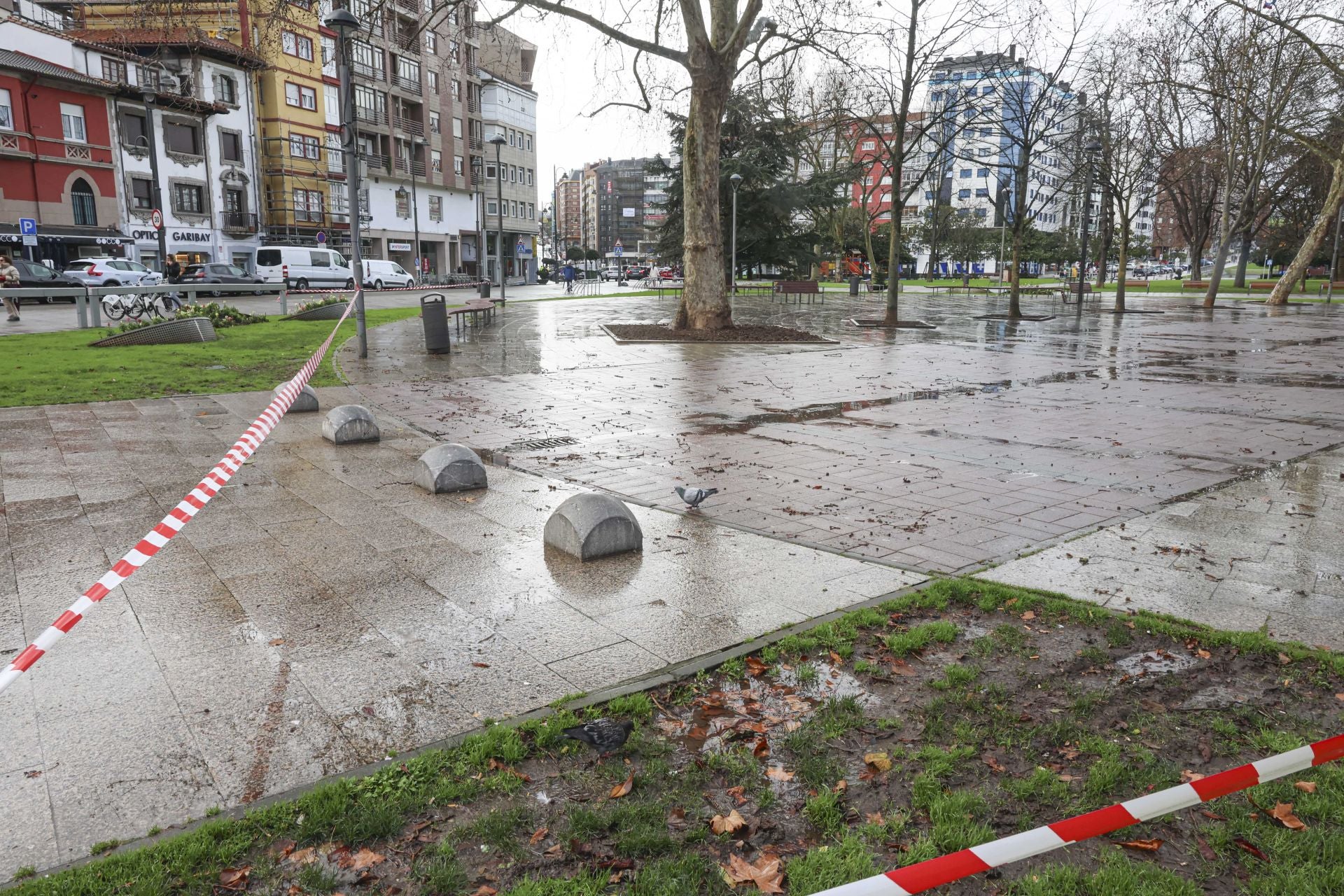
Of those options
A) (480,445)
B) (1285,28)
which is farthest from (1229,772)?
(1285,28)

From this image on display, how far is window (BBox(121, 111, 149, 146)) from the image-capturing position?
4475 centimetres

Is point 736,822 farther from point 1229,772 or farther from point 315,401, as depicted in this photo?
point 315,401

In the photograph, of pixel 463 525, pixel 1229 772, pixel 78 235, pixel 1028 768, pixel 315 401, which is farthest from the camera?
pixel 78 235

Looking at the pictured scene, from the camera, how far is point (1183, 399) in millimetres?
11602

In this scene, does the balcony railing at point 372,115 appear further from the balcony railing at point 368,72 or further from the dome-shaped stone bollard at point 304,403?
the dome-shaped stone bollard at point 304,403

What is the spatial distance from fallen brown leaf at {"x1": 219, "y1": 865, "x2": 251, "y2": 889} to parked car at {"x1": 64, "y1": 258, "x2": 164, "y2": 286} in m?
35.9

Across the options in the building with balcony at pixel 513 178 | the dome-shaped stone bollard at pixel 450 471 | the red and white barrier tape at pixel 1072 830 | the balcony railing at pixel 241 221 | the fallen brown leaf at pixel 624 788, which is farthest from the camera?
the building with balcony at pixel 513 178

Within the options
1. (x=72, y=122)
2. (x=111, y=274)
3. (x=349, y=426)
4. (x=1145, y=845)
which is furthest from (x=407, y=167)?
(x=1145, y=845)

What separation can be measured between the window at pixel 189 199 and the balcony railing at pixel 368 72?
13408 mm

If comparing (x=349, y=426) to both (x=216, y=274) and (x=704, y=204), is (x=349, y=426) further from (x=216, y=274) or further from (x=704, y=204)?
(x=216, y=274)

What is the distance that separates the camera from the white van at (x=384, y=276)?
150ft

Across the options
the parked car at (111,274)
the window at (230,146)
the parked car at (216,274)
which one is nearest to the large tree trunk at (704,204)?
the parked car at (111,274)

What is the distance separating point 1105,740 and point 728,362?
40.9 ft

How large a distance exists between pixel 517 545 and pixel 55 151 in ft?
153
